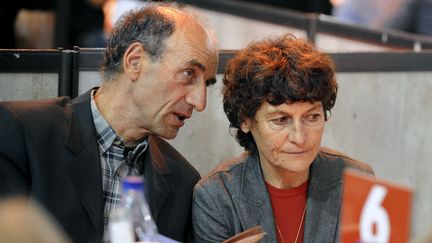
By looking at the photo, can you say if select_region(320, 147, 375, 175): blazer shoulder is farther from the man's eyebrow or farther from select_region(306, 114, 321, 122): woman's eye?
the man's eyebrow

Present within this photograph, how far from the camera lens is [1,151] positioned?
306 cm

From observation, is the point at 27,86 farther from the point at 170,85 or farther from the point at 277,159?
the point at 277,159

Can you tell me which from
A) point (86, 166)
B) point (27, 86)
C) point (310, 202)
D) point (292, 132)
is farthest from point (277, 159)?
point (27, 86)

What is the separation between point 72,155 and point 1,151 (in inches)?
9.4

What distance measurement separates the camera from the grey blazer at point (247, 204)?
11.2 ft

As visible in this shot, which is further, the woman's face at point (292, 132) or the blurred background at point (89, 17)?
the blurred background at point (89, 17)

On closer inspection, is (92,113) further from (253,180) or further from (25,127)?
(253,180)

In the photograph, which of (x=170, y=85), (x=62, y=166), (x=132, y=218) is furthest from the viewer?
(x=170, y=85)

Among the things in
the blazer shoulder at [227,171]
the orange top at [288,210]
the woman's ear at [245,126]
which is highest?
the woman's ear at [245,126]

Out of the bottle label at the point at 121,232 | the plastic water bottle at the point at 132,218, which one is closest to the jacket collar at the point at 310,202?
the plastic water bottle at the point at 132,218

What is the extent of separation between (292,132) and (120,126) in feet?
1.87

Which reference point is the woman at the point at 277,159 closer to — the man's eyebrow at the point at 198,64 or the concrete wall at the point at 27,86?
the man's eyebrow at the point at 198,64

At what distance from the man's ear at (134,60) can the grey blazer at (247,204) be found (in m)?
0.45

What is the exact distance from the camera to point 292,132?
3.35 meters
